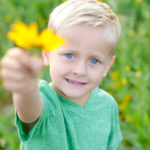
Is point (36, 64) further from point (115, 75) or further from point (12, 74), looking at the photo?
point (115, 75)

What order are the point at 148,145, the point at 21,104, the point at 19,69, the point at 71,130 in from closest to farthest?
the point at 19,69, the point at 21,104, the point at 71,130, the point at 148,145

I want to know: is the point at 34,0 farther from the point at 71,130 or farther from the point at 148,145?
the point at 71,130

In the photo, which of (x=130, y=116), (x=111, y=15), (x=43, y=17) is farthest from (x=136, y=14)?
(x=111, y=15)

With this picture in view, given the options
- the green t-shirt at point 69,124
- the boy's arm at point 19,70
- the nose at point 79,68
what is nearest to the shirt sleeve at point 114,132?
the green t-shirt at point 69,124

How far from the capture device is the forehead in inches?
35.8

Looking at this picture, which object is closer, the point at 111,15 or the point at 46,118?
the point at 46,118

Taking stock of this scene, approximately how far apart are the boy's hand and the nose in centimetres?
39

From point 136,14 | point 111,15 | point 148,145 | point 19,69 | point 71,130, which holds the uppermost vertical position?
point 19,69

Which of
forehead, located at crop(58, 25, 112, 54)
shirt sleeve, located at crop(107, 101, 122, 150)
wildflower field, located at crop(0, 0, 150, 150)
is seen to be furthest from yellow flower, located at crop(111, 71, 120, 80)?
forehead, located at crop(58, 25, 112, 54)

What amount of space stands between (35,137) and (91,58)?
0.98 ft

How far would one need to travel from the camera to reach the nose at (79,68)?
0.92 meters

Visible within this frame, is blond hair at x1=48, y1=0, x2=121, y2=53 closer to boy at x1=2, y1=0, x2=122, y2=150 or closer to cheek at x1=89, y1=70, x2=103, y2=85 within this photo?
boy at x1=2, y1=0, x2=122, y2=150

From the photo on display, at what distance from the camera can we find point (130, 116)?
1.98 m

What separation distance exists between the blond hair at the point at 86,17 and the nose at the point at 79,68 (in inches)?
4.7
